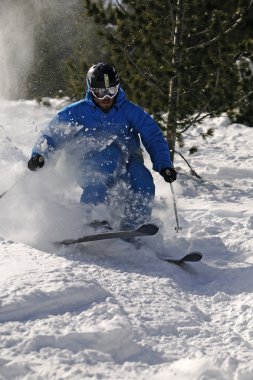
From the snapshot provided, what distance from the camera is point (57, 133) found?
5.01 meters

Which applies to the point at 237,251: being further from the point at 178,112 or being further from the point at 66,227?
the point at 178,112

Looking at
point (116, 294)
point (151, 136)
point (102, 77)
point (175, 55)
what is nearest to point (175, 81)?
point (175, 55)

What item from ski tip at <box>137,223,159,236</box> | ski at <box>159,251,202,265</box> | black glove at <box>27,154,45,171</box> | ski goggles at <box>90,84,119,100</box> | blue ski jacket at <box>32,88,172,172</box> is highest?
ski goggles at <box>90,84,119,100</box>


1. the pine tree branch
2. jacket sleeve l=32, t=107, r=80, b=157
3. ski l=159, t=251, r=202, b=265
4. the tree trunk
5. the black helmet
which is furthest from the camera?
the tree trunk

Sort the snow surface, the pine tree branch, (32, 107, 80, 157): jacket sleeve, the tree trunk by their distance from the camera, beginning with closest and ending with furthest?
the snow surface
(32, 107, 80, 157): jacket sleeve
the pine tree branch
the tree trunk

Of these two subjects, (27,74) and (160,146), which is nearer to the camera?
(160,146)

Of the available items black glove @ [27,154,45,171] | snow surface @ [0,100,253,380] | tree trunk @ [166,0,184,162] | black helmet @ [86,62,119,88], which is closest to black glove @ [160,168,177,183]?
snow surface @ [0,100,253,380]

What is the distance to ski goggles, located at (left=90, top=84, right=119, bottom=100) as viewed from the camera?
15.5ft

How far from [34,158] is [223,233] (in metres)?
1.78

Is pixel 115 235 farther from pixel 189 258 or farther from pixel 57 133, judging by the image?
pixel 57 133

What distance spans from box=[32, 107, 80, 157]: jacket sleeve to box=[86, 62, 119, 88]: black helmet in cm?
39

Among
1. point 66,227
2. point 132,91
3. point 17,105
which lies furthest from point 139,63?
point 17,105

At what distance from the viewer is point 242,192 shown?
23.6 ft

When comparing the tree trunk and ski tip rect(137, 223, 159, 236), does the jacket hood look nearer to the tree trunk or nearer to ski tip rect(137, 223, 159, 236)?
ski tip rect(137, 223, 159, 236)
